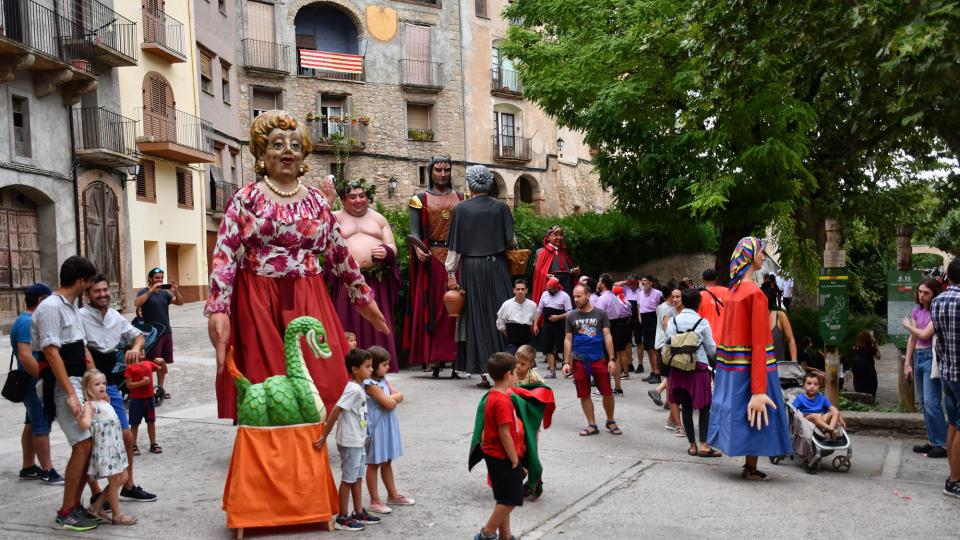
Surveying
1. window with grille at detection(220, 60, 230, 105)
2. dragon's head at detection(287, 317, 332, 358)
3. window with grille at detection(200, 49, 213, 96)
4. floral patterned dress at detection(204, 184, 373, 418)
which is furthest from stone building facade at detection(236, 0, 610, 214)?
dragon's head at detection(287, 317, 332, 358)

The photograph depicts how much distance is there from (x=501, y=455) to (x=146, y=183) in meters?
23.9

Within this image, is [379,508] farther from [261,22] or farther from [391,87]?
[391,87]

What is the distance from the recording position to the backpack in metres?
7.88

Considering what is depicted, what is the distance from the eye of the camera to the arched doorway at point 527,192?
141 feet

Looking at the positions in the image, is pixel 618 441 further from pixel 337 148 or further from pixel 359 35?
pixel 359 35

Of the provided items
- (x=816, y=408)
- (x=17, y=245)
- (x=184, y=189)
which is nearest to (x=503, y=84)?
(x=184, y=189)

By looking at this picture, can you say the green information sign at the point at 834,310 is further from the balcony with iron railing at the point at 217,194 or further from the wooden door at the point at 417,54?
the wooden door at the point at 417,54

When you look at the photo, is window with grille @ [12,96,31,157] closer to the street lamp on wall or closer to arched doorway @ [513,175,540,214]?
the street lamp on wall

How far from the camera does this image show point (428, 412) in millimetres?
9086

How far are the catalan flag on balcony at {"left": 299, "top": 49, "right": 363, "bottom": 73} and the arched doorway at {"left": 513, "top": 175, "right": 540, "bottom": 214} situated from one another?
975cm

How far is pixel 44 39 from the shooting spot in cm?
2067

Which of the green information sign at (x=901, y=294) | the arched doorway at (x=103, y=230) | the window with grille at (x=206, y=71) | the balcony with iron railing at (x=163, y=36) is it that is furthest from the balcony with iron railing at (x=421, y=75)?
the green information sign at (x=901, y=294)

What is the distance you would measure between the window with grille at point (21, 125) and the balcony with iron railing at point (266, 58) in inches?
603

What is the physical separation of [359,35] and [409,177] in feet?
20.4
